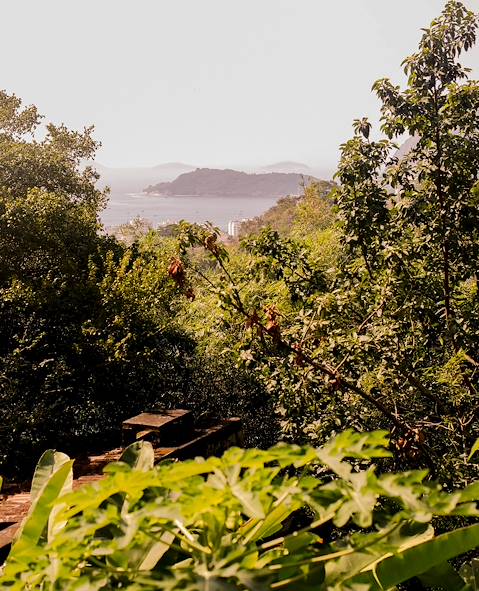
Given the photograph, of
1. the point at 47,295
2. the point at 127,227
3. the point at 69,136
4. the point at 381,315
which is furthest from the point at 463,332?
the point at 127,227

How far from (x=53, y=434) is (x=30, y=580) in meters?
10.4

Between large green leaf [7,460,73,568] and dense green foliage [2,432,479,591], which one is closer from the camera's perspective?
dense green foliage [2,432,479,591]

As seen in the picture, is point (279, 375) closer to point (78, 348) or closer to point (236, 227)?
point (78, 348)

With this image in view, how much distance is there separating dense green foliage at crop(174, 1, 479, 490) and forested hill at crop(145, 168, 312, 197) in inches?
4258

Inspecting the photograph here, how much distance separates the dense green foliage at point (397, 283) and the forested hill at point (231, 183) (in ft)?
355

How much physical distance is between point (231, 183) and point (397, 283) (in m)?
111

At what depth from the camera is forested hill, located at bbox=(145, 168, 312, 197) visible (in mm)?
114312

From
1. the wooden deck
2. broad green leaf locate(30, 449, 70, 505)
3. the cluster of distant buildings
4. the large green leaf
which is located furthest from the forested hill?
the large green leaf

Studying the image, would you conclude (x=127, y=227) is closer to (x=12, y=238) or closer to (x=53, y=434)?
→ (x=12, y=238)

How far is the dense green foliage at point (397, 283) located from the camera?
209 inches

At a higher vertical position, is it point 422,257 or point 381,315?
point 422,257

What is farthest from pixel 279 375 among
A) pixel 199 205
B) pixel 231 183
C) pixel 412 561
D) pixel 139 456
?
pixel 231 183

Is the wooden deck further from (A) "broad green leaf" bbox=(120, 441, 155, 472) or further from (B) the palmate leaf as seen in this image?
(B) the palmate leaf

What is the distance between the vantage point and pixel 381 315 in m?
5.40
